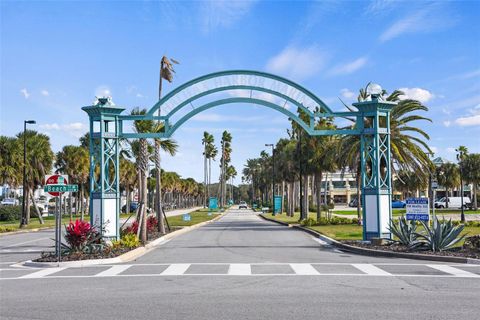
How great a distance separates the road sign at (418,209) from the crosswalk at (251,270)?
5193 mm

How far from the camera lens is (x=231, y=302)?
9.62 m

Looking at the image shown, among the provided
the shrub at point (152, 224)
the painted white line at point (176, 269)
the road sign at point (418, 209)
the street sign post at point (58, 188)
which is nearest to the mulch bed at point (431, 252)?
the road sign at point (418, 209)

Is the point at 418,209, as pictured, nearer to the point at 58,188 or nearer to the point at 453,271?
the point at 453,271

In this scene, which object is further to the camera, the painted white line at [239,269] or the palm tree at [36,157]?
the palm tree at [36,157]

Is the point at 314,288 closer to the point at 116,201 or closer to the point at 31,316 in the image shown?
the point at 31,316

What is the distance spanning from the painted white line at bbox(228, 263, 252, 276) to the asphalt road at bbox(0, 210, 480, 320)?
0.08 feet

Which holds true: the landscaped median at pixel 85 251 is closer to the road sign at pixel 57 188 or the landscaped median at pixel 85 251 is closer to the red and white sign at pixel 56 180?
the red and white sign at pixel 56 180

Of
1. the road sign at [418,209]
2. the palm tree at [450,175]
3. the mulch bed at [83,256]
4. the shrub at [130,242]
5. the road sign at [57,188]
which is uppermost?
the palm tree at [450,175]

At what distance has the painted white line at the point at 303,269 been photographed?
13.8 metres

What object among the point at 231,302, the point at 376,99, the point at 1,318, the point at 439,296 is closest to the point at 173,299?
the point at 231,302

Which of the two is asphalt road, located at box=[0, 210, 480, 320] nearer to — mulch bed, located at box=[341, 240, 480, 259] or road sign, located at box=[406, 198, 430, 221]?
mulch bed, located at box=[341, 240, 480, 259]

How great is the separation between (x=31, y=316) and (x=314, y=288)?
539 centimetres

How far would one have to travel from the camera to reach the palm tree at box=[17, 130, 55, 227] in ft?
155

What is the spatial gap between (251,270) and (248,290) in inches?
133
